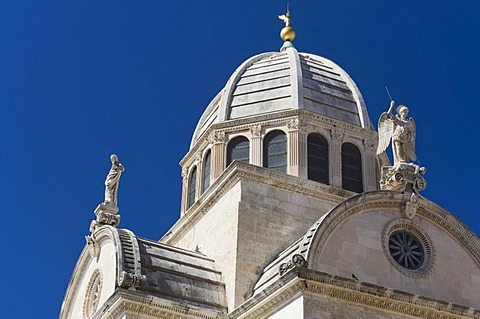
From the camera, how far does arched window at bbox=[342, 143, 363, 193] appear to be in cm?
3050

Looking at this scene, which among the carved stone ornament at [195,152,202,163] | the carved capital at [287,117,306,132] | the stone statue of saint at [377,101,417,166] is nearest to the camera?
the stone statue of saint at [377,101,417,166]

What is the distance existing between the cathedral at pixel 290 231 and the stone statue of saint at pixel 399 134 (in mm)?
45

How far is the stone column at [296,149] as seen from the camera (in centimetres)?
2944

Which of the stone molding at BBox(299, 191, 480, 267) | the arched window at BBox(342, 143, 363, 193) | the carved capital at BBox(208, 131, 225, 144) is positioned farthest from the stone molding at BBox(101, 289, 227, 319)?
the arched window at BBox(342, 143, 363, 193)

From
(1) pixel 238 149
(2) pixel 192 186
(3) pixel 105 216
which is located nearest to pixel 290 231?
(1) pixel 238 149

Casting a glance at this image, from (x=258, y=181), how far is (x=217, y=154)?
363 centimetres

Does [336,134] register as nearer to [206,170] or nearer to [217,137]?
[217,137]

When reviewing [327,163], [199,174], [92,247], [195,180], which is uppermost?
[195,180]

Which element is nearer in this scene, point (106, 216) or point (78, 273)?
point (106, 216)

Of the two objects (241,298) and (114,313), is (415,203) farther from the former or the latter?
(114,313)

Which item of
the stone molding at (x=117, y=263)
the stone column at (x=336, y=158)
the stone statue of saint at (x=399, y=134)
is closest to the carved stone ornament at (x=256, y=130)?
the stone column at (x=336, y=158)

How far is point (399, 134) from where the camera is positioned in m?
26.8

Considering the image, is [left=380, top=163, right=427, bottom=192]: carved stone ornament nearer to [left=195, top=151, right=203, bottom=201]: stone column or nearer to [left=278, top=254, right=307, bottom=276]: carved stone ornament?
[left=278, top=254, right=307, bottom=276]: carved stone ornament

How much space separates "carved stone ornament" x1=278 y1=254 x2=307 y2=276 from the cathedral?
5 centimetres
